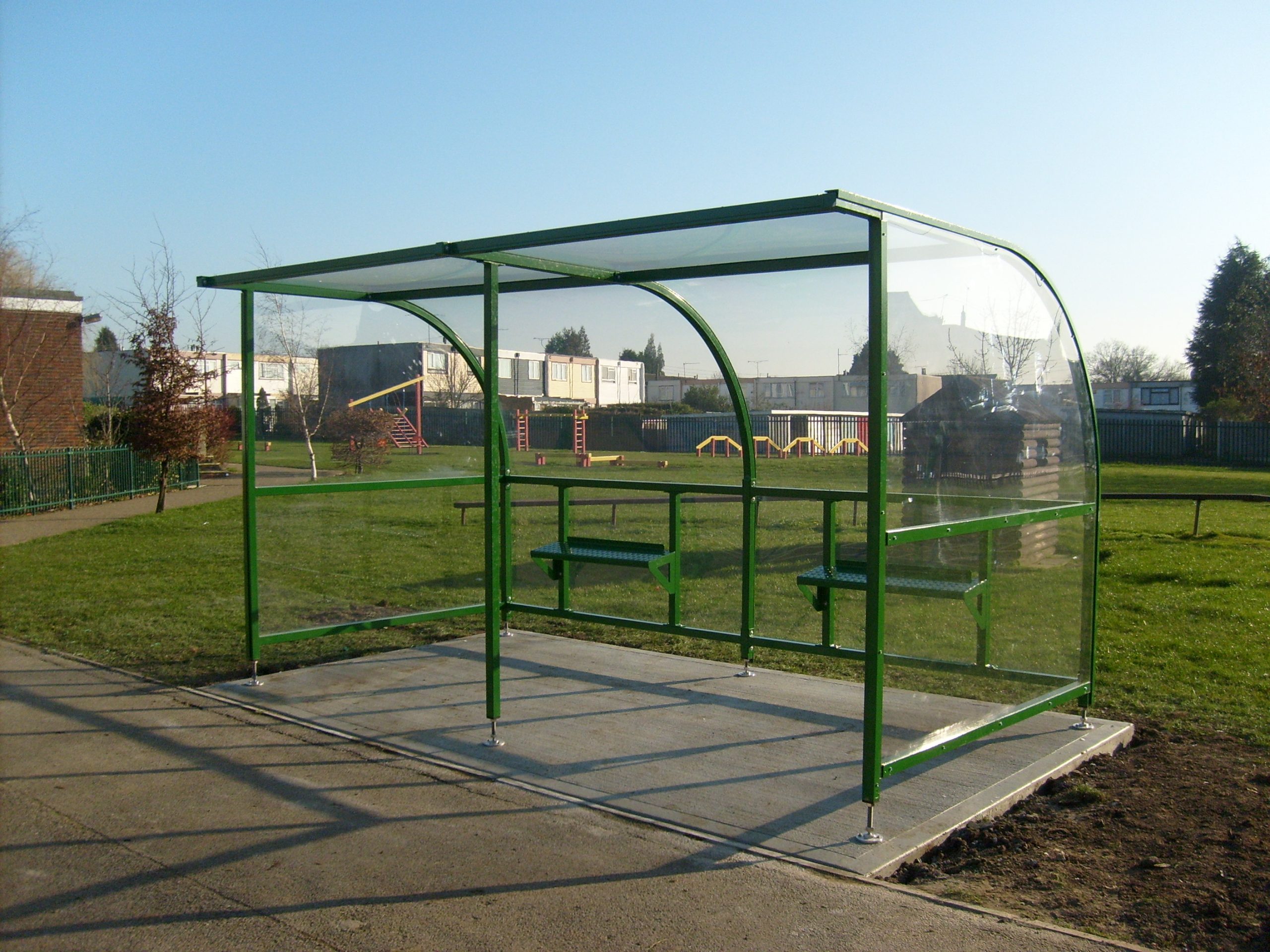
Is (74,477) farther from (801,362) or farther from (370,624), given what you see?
(801,362)

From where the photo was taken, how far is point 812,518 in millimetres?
6602

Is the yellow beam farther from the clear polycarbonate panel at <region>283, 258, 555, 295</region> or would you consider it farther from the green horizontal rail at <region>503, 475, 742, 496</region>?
the green horizontal rail at <region>503, 475, 742, 496</region>

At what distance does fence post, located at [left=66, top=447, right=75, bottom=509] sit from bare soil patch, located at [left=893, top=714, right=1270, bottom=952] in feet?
62.1

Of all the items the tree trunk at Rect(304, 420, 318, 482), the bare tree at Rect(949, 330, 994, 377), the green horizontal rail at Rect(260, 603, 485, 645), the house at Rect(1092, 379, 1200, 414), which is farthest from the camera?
the house at Rect(1092, 379, 1200, 414)

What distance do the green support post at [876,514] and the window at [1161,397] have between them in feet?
208

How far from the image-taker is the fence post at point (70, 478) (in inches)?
751

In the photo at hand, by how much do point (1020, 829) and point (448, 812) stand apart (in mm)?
2386

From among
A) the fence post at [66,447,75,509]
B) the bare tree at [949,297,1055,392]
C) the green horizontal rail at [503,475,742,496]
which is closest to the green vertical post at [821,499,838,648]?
the green horizontal rail at [503,475,742,496]

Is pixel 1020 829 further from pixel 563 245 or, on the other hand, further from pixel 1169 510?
pixel 1169 510

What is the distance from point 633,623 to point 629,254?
95.1 inches

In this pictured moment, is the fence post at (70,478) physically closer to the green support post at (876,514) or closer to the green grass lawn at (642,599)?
the green grass lawn at (642,599)

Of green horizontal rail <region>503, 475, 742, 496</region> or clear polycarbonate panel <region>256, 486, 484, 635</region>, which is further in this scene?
clear polycarbonate panel <region>256, 486, 484, 635</region>

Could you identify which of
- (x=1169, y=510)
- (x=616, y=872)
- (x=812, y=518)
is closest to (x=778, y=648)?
(x=812, y=518)

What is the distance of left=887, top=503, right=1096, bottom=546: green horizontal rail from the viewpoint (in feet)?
13.9
